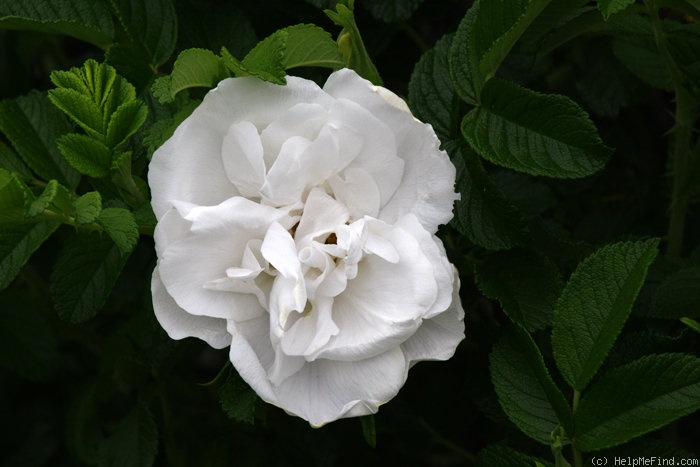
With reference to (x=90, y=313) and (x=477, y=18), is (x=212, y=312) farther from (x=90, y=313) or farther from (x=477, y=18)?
(x=477, y=18)

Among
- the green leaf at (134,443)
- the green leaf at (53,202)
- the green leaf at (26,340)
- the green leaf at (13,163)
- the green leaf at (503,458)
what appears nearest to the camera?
the green leaf at (53,202)

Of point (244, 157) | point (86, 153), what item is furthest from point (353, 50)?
point (86, 153)

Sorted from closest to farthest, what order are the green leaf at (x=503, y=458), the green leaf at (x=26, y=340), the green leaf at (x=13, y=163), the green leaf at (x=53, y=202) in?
the green leaf at (x=53, y=202) → the green leaf at (x=503, y=458) → the green leaf at (x=13, y=163) → the green leaf at (x=26, y=340)

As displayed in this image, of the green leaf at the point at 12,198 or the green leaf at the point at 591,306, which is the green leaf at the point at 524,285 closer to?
the green leaf at the point at 591,306

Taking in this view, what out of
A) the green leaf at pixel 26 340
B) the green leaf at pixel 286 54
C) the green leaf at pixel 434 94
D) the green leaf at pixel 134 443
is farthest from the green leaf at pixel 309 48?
the green leaf at pixel 26 340

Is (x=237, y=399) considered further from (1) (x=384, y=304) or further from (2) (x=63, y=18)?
(2) (x=63, y=18)

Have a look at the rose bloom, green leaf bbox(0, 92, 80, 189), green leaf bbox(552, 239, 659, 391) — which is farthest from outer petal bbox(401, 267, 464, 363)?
green leaf bbox(0, 92, 80, 189)

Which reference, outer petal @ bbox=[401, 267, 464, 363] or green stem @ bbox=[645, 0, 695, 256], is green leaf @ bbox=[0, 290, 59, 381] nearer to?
outer petal @ bbox=[401, 267, 464, 363]
